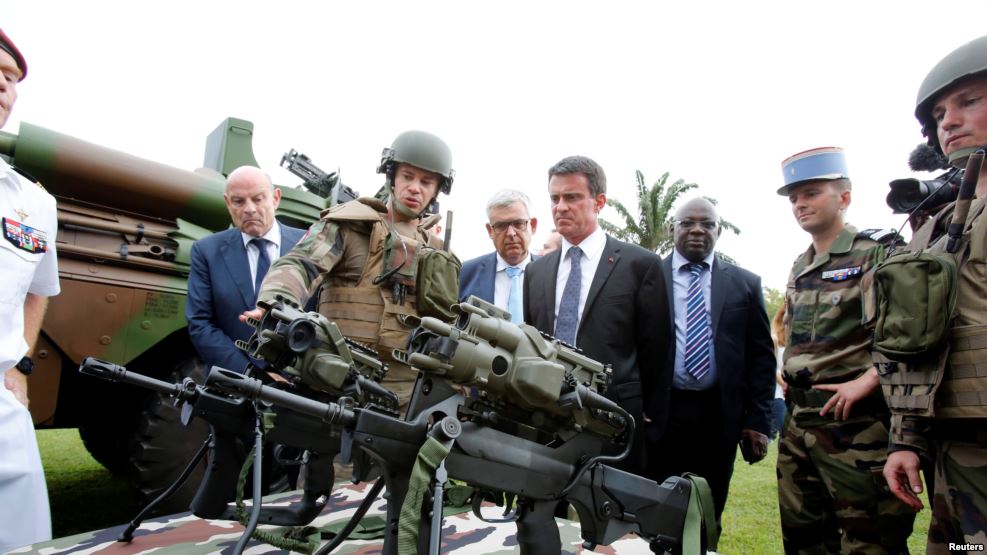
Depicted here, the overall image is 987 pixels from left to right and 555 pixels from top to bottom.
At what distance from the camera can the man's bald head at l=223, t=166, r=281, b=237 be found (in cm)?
410

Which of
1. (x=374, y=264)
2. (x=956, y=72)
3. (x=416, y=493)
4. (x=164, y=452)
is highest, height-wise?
(x=956, y=72)

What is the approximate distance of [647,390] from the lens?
3350mm

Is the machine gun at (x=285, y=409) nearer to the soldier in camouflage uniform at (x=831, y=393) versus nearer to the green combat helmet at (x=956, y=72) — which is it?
the soldier in camouflage uniform at (x=831, y=393)

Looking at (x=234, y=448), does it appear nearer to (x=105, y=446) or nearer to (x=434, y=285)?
(x=434, y=285)

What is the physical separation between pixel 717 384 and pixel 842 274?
100cm

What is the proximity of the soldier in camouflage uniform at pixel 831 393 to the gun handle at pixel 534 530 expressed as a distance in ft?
5.27

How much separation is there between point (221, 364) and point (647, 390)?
8.48ft

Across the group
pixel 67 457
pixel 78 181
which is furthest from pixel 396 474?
pixel 67 457

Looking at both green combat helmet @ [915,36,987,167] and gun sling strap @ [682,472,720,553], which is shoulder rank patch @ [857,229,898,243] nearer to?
green combat helmet @ [915,36,987,167]

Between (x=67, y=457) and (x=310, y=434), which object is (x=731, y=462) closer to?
(x=310, y=434)

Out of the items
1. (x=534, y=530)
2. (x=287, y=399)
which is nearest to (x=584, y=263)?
(x=534, y=530)

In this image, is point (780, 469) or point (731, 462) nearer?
point (780, 469)

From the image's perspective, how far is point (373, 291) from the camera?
10.8 ft

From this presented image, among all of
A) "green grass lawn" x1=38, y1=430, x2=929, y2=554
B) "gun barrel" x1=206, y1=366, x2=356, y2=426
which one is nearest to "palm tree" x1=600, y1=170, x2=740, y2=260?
"green grass lawn" x1=38, y1=430, x2=929, y2=554
